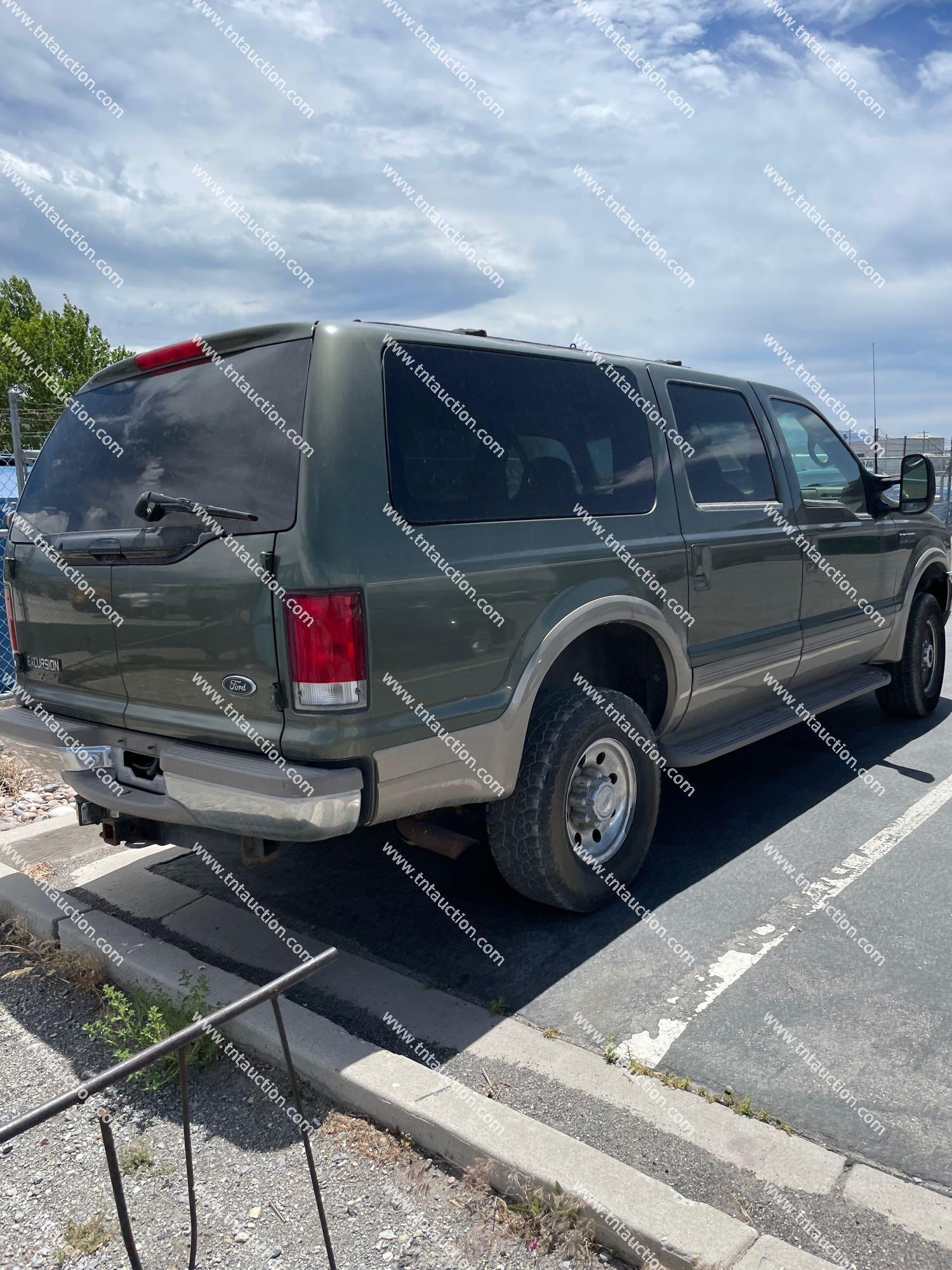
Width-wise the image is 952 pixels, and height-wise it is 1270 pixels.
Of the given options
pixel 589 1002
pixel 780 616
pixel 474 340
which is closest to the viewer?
pixel 589 1002

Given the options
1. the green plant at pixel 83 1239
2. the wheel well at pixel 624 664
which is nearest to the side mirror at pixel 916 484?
the wheel well at pixel 624 664

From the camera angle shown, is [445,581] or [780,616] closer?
[445,581]

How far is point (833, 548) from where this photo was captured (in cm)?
518

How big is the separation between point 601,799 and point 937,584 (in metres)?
4.08

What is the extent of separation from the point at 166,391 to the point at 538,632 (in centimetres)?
153

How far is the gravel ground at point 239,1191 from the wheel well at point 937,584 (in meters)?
5.27

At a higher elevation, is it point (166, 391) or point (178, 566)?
point (166, 391)

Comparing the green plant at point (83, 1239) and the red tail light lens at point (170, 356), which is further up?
the red tail light lens at point (170, 356)

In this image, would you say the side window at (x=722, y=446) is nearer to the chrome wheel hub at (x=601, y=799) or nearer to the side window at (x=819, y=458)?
the side window at (x=819, y=458)

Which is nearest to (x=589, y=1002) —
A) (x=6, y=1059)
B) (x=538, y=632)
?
(x=538, y=632)

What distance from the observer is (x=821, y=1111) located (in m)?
2.61

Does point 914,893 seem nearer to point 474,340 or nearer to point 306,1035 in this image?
point 306,1035

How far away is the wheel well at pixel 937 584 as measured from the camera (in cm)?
640

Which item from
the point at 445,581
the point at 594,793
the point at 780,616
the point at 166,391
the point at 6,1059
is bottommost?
the point at 6,1059
